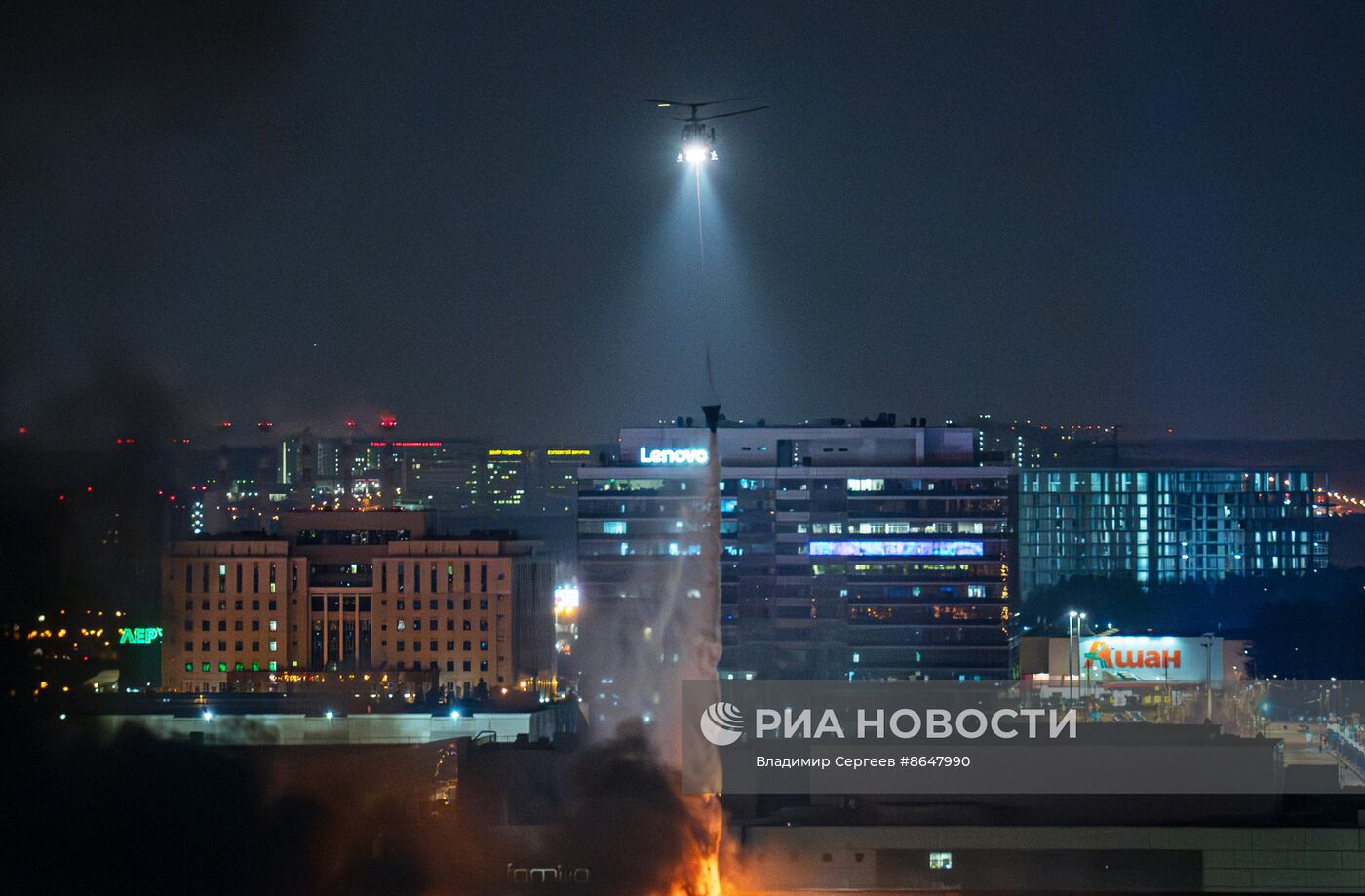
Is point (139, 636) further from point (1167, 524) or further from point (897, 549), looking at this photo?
point (1167, 524)

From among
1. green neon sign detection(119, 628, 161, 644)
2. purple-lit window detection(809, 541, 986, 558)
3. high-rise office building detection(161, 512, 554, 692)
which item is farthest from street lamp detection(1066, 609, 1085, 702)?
green neon sign detection(119, 628, 161, 644)

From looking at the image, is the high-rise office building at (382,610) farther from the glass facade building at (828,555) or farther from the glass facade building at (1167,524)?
the glass facade building at (1167,524)

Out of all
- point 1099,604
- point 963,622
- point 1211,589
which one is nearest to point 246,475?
point 963,622

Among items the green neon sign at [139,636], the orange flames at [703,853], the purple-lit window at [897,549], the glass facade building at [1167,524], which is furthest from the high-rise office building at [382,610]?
the glass facade building at [1167,524]

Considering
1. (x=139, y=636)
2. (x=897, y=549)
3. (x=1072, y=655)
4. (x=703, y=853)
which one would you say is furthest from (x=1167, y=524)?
(x=703, y=853)

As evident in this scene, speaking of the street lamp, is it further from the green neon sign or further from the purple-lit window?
the green neon sign

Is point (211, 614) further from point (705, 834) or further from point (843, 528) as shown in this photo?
point (705, 834)
